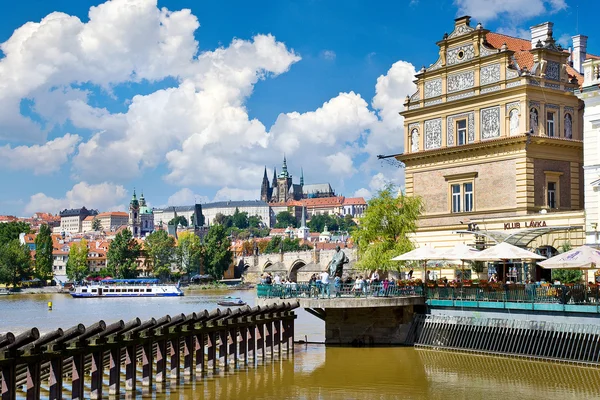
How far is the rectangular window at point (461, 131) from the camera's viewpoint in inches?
2217

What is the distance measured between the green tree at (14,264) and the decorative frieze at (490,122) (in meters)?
138

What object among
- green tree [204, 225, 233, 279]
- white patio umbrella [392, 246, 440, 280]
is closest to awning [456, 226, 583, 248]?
white patio umbrella [392, 246, 440, 280]

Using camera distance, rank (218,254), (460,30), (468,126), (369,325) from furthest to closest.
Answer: (218,254), (460,30), (468,126), (369,325)

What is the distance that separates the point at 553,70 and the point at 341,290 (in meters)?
21.4

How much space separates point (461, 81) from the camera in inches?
2213

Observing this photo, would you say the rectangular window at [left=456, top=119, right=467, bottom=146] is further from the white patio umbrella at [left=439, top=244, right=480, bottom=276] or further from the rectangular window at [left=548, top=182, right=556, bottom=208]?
the white patio umbrella at [left=439, top=244, right=480, bottom=276]

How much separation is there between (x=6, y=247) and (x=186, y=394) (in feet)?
527

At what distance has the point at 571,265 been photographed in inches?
1394

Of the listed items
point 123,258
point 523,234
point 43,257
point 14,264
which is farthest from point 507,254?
point 43,257

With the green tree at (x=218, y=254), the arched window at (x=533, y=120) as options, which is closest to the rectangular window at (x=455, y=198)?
the arched window at (x=533, y=120)

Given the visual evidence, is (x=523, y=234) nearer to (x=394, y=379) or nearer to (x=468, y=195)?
(x=468, y=195)

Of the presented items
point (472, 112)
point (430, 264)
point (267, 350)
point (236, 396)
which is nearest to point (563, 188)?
point (472, 112)

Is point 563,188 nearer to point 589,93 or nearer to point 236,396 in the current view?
point 589,93

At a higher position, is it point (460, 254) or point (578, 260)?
point (460, 254)
